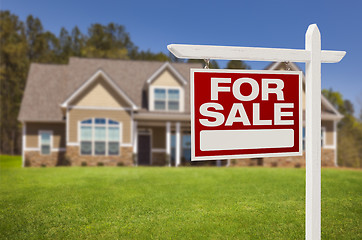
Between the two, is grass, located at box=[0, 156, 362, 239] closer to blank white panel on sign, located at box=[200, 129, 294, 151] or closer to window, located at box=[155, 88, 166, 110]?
blank white panel on sign, located at box=[200, 129, 294, 151]

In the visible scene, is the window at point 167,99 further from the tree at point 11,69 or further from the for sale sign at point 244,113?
the tree at point 11,69

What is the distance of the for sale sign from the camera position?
202 inches

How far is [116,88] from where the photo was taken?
22844 millimetres

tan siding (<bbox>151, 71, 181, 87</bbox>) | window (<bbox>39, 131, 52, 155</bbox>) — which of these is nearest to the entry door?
tan siding (<bbox>151, 71, 181, 87</bbox>)

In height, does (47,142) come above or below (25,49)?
below

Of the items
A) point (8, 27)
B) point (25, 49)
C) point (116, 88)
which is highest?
point (8, 27)

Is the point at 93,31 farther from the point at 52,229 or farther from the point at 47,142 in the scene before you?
the point at 52,229

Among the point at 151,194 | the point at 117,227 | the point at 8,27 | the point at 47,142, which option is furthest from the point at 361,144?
the point at 8,27

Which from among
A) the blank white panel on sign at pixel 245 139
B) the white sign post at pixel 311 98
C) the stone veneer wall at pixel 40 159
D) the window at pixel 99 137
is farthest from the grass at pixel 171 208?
the stone veneer wall at pixel 40 159

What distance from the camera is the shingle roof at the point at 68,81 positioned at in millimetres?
25781

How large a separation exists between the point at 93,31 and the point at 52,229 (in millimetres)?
47787

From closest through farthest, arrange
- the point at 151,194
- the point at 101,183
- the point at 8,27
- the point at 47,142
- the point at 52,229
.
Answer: the point at 52,229, the point at 151,194, the point at 101,183, the point at 47,142, the point at 8,27

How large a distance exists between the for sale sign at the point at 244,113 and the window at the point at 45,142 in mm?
22995

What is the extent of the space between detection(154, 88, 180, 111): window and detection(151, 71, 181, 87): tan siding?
1.41ft
